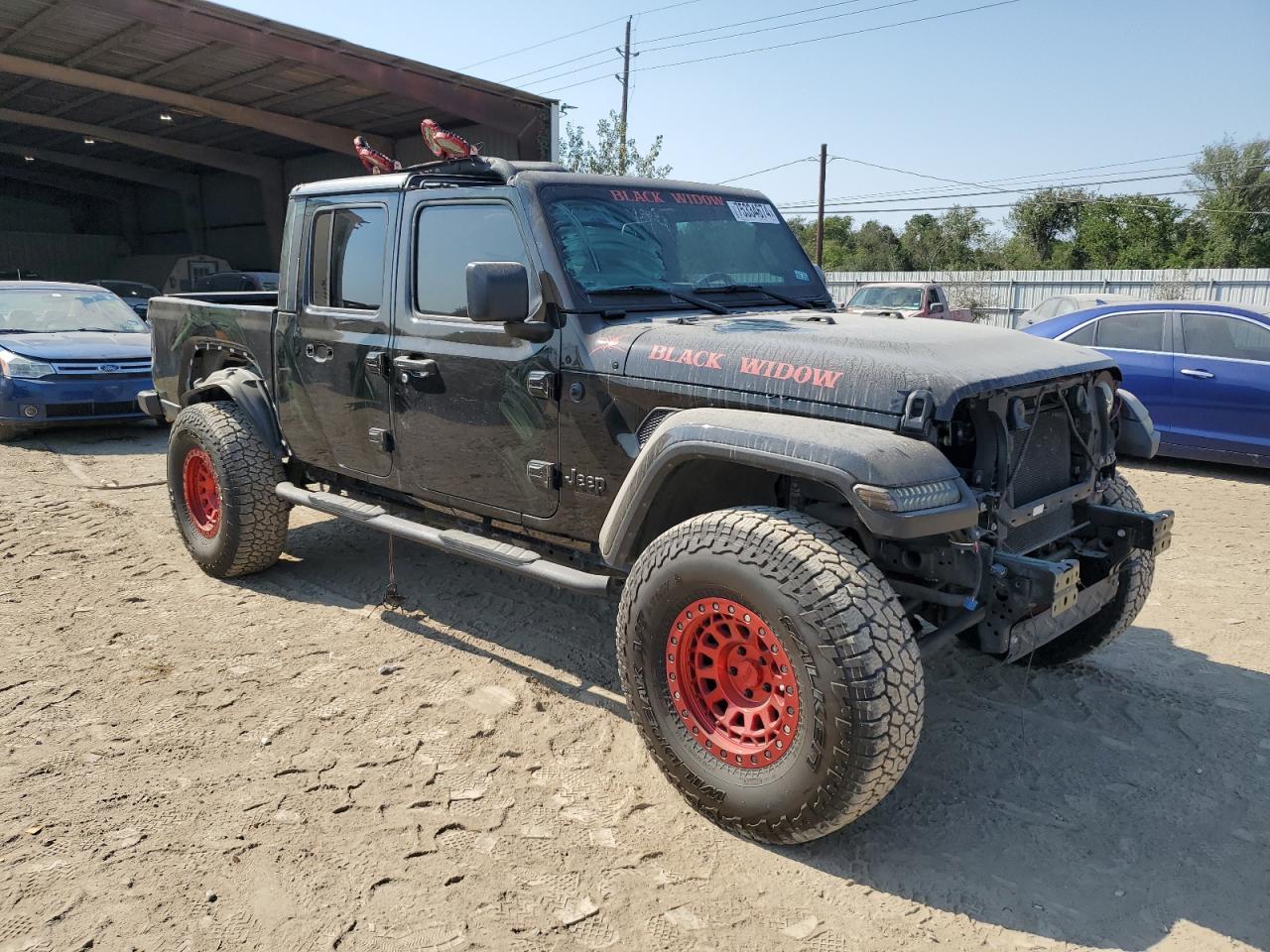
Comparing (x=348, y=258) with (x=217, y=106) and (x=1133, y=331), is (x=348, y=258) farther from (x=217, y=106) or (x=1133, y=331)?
(x=217, y=106)

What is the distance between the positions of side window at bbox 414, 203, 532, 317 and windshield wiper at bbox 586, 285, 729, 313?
0.40m

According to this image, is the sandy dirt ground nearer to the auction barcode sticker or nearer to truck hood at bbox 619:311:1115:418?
truck hood at bbox 619:311:1115:418

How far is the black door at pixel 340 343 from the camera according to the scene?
439cm

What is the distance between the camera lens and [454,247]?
161 inches

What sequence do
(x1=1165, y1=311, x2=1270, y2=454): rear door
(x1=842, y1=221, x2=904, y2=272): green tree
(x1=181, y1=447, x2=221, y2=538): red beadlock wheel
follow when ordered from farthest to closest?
(x1=842, y1=221, x2=904, y2=272): green tree, (x1=1165, y1=311, x2=1270, y2=454): rear door, (x1=181, y1=447, x2=221, y2=538): red beadlock wheel

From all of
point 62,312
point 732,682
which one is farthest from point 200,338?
point 62,312

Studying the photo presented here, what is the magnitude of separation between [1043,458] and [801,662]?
1290mm

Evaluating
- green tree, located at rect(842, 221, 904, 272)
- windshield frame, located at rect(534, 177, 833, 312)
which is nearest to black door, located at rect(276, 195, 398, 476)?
windshield frame, located at rect(534, 177, 833, 312)

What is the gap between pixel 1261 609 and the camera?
500cm

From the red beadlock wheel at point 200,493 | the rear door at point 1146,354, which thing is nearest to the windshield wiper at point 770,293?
the red beadlock wheel at point 200,493

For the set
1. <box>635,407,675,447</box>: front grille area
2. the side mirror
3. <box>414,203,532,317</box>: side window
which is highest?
<box>414,203,532,317</box>: side window

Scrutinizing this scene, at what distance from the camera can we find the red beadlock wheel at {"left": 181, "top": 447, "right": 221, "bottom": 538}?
5.34 meters

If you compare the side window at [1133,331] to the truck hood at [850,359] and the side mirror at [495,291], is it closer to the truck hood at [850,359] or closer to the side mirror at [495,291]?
the truck hood at [850,359]

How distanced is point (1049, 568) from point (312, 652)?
3162 millimetres
